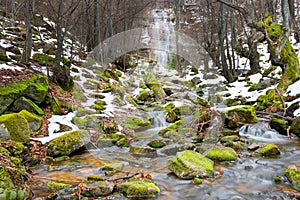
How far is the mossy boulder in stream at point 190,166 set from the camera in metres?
5.20

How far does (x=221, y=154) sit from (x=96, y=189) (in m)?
3.06

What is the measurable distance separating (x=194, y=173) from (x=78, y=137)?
10.1ft

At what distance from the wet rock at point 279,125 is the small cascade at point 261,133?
12 cm

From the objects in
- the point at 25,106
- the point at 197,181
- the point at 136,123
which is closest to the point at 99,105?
the point at 136,123

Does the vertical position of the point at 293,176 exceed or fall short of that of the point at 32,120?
it falls short

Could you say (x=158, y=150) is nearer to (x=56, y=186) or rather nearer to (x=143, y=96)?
(x=56, y=186)

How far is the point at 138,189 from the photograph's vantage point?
4.48m

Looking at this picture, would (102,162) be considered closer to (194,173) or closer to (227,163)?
(194,173)

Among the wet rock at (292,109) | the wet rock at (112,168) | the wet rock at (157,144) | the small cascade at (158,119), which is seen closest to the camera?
the wet rock at (112,168)

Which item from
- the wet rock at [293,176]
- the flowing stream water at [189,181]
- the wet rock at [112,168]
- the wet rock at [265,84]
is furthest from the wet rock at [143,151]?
the wet rock at [265,84]

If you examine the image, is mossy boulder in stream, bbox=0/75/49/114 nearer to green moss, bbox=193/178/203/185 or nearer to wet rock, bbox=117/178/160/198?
wet rock, bbox=117/178/160/198

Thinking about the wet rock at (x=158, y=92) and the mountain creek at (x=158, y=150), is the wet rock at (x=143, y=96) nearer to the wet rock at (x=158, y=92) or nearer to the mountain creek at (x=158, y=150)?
the mountain creek at (x=158, y=150)

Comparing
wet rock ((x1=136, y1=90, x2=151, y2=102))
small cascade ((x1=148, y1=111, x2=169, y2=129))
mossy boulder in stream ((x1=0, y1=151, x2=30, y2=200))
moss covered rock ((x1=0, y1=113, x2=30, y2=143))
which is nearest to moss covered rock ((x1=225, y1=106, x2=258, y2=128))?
small cascade ((x1=148, y1=111, x2=169, y2=129))

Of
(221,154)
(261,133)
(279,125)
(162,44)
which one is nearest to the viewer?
(221,154)
